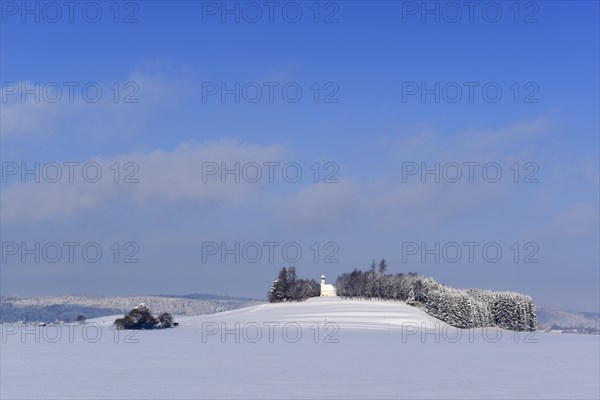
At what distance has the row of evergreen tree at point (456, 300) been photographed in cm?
12075

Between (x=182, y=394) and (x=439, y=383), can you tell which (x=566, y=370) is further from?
(x=182, y=394)

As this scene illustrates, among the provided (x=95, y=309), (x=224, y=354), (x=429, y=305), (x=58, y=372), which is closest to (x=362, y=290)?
(x=429, y=305)

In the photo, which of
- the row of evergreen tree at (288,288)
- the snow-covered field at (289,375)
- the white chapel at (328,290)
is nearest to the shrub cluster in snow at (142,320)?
the row of evergreen tree at (288,288)

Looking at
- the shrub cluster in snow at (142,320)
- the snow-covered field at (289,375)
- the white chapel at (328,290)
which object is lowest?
the shrub cluster in snow at (142,320)

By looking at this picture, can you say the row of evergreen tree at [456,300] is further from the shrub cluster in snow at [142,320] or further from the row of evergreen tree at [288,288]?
the shrub cluster in snow at [142,320]

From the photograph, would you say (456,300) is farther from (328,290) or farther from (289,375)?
(289,375)

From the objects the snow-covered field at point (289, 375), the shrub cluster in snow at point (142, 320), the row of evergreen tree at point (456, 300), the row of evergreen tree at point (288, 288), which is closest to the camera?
the snow-covered field at point (289, 375)

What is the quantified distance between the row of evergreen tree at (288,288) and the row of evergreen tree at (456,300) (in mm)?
12806

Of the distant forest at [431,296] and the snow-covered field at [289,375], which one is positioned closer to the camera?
the snow-covered field at [289,375]

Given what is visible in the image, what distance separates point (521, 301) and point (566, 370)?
323ft

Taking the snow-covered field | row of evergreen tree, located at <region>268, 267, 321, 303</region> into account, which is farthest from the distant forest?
the snow-covered field

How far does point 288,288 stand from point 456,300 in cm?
4625

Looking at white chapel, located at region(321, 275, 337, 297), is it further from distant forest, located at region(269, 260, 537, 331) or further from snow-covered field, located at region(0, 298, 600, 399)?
snow-covered field, located at region(0, 298, 600, 399)

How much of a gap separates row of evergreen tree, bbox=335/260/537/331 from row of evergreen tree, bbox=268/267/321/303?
12806 mm
